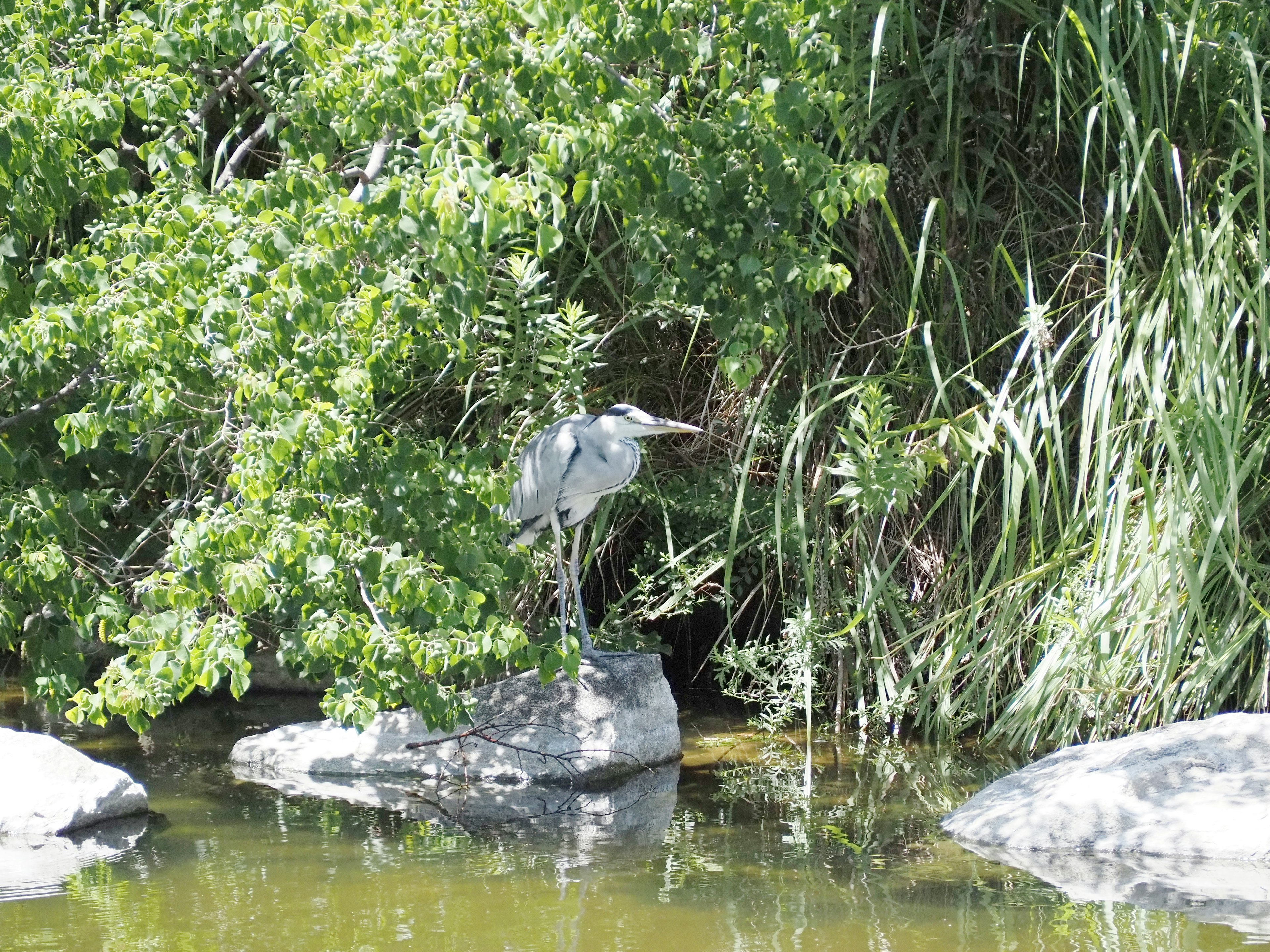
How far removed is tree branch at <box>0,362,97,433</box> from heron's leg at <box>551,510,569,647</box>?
134 centimetres

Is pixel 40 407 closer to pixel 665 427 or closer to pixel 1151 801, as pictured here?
pixel 665 427

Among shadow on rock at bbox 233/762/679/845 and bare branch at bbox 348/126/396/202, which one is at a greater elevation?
bare branch at bbox 348/126/396/202

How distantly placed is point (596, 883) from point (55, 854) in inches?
47.3

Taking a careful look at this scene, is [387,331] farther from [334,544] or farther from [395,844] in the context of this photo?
[395,844]

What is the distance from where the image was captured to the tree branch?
3359 millimetres

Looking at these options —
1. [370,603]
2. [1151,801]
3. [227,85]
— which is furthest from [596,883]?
[227,85]

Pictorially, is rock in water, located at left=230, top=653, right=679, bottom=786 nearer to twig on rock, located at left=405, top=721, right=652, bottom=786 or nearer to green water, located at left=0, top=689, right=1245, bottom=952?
twig on rock, located at left=405, top=721, right=652, bottom=786

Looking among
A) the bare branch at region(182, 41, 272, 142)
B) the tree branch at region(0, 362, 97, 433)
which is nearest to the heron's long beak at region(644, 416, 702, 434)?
the bare branch at region(182, 41, 272, 142)

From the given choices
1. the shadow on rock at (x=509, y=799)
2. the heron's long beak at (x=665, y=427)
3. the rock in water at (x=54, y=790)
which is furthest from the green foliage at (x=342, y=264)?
the heron's long beak at (x=665, y=427)

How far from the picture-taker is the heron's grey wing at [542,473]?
390 cm

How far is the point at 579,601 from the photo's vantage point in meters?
4.14

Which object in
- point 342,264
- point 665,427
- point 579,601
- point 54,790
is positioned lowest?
point 54,790

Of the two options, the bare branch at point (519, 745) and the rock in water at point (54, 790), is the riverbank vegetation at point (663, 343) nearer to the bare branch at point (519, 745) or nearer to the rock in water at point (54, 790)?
the rock in water at point (54, 790)

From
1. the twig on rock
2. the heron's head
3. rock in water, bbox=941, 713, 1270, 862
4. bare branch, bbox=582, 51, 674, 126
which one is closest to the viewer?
bare branch, bbox=582, 51, 674, 126
